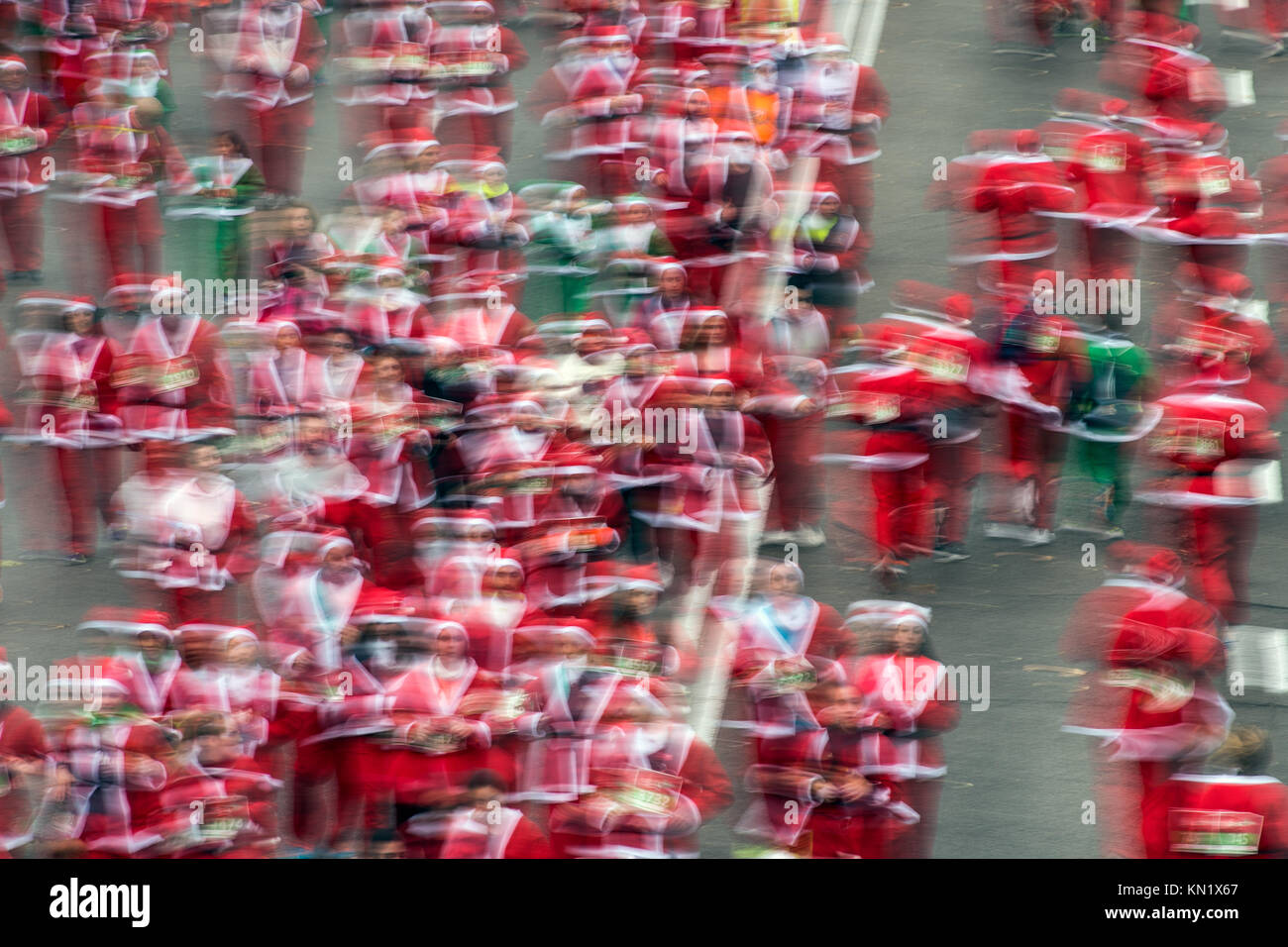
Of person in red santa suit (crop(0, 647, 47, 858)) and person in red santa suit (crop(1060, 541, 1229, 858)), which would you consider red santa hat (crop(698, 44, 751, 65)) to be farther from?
person in red santa suit (crop(0, 647, 47, 858))

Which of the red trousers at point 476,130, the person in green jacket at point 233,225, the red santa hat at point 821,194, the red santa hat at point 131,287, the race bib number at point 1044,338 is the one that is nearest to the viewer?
the race bib number at point 1044,338

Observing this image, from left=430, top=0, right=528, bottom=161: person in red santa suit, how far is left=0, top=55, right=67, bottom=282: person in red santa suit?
2.24 meters

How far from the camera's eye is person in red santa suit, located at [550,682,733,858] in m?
8.30

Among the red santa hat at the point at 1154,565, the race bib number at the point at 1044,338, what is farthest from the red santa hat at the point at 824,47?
the red santa hat at the point at 1154,565

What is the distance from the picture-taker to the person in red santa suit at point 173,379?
10875mm

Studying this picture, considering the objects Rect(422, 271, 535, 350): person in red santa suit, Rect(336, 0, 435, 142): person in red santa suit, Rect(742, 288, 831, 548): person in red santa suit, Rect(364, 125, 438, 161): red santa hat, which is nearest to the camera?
Rect(742, 288, 831, 548): person in red santa suit

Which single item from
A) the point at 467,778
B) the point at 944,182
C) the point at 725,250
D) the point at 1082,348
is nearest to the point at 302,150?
the point at 725,250

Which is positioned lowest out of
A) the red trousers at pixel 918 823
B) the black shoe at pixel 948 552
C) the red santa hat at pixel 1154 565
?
the red trousers at pixel 918 823

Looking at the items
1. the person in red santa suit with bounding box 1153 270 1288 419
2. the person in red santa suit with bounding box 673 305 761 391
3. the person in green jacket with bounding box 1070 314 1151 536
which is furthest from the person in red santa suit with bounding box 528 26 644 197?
the person in red santa suit with bounding box 1153 270 1288 419

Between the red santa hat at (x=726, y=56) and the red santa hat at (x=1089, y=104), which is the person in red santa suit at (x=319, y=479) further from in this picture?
the red santa hat at (x=1089, y=104)

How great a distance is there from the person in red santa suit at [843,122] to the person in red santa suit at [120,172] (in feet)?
11.6

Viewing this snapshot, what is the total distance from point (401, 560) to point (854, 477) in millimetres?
2261

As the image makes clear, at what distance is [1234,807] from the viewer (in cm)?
800

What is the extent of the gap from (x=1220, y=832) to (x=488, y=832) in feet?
8.30
